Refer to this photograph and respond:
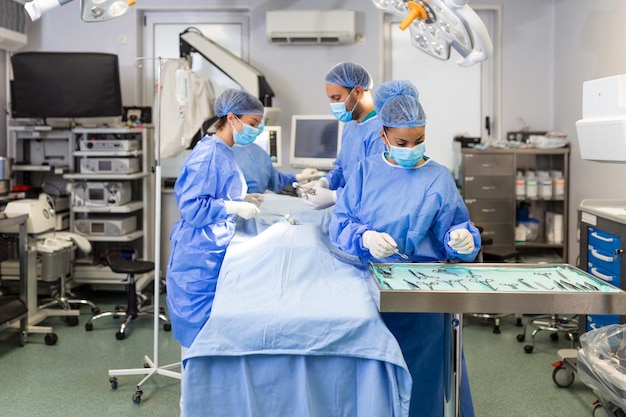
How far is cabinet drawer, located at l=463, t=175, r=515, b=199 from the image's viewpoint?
19.0 ft

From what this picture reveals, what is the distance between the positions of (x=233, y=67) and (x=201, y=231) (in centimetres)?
265

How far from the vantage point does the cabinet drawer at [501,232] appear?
19.0 ft

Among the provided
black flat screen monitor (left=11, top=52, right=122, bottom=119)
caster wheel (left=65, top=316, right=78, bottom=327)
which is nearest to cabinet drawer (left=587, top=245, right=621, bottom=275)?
caster wheel (left=65, top=316, right=78, bottom=327)

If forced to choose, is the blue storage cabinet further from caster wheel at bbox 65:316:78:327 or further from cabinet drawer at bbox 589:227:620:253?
caster wheel at bbox 65:316:78:327

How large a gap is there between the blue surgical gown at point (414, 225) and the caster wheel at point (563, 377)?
1.54 metres

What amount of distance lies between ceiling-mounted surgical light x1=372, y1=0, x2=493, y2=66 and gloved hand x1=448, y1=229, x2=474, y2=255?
Answer: 1.21 meters

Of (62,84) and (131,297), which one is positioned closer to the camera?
(131,297)

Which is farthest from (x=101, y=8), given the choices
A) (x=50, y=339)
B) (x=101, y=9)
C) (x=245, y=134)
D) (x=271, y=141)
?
(x=50, y=339)

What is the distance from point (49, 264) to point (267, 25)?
2649 millimetres

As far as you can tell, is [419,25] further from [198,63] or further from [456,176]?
[198,63]

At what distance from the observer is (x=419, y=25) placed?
3.66m

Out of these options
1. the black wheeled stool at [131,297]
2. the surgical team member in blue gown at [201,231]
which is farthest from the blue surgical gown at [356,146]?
the black wheeled stool at [131,297]

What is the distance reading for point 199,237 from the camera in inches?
131

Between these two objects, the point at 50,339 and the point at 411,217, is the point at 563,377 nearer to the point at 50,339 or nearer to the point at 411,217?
the point at 411,217
